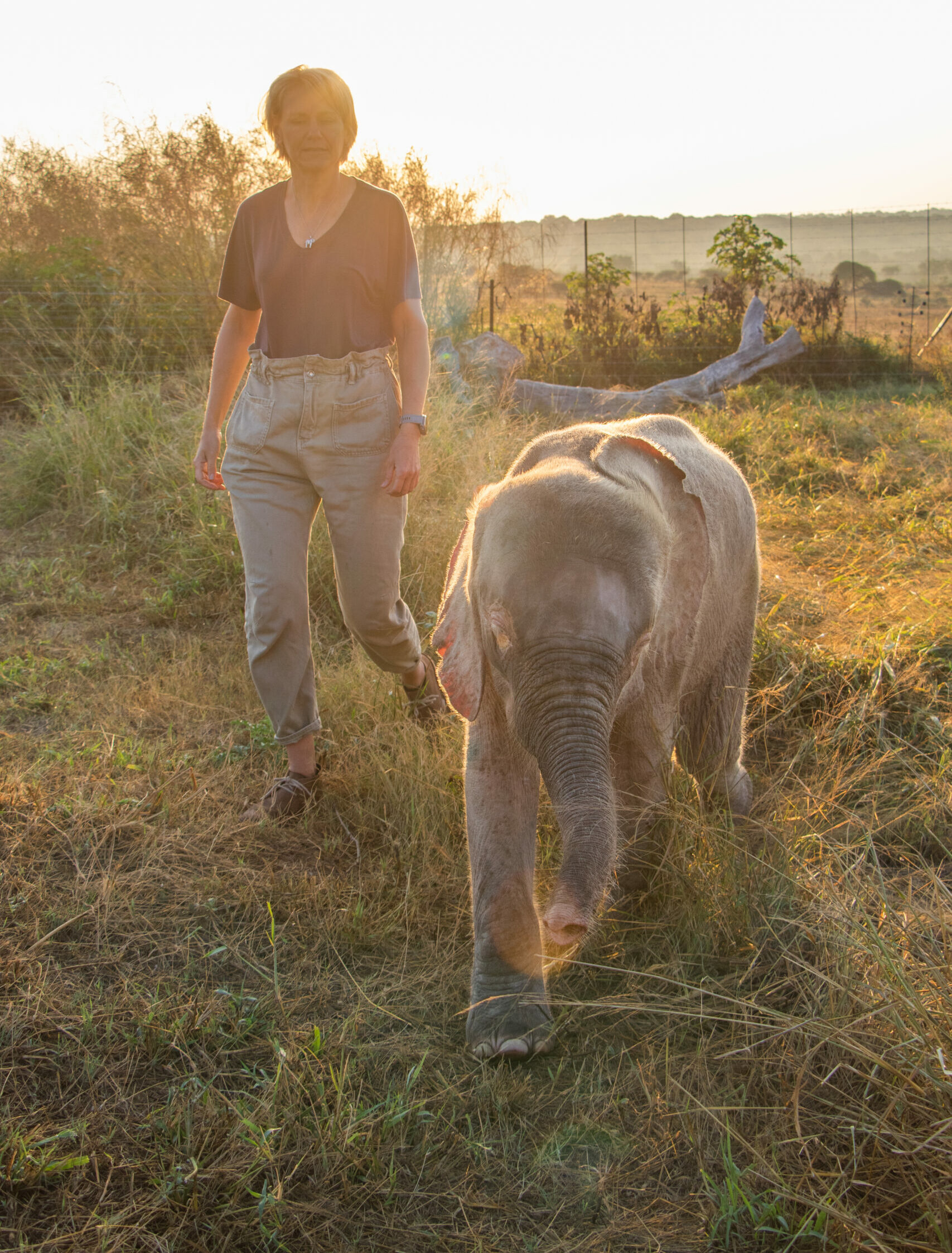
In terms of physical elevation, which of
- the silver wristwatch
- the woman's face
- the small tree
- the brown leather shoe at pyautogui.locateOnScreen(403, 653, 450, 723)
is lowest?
the brown leather shoe at pyautogui.locateOnScreen(403, 653, 450, 723)

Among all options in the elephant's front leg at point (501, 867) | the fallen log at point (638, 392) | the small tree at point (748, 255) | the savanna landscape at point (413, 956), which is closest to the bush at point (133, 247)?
the fallen log at point (638, 392)

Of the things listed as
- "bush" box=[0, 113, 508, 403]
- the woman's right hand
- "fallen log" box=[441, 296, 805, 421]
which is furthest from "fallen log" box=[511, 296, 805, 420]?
the woman's right hand

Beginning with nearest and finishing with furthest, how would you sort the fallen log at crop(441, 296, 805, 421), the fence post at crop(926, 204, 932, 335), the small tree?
the fallen log at crop(441, 296, 805, 421) < the small tree < the fence post at crop(926, 204, 932, 335)

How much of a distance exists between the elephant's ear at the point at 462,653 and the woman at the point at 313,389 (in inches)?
43.8

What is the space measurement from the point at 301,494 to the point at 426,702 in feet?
3.93

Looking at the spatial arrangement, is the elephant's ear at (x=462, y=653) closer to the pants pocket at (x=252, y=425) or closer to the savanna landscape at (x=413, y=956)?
the savanna landscape at (x=413, y=956)

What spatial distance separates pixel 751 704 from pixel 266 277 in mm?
2868

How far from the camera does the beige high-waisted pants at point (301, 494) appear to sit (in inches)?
135

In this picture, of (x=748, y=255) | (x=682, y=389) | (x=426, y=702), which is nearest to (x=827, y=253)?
(x=748, y=255)

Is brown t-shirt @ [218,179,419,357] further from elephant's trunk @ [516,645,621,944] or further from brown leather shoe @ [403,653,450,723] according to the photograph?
elephant's trunk @ [516,645,621,944]

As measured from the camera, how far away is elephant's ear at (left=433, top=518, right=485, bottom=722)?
2422mm

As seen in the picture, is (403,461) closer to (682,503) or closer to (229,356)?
(229,356)

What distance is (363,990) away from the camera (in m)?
2.72

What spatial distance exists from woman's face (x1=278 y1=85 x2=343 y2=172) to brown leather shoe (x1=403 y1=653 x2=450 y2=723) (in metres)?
2.06
